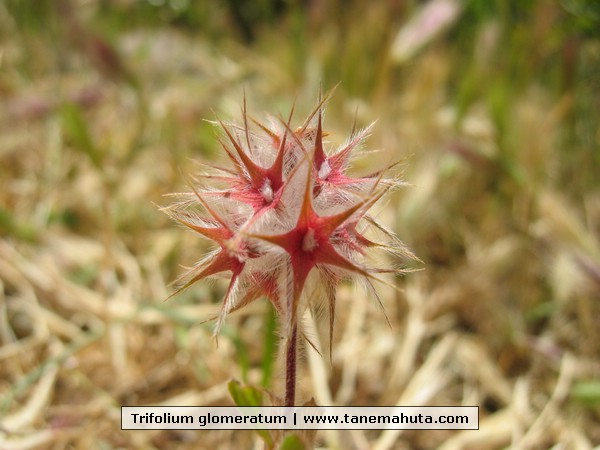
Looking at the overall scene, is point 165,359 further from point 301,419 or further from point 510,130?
point 510,130

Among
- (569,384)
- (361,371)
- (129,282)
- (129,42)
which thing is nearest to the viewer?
(569,384)

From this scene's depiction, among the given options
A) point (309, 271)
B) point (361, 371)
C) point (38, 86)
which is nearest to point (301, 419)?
point (309, 271)

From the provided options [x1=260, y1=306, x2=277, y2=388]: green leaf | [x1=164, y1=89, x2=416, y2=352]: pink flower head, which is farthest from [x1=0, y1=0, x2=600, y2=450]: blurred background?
[x1=164, y1=89, x2=416, y2=352]: pink flower head

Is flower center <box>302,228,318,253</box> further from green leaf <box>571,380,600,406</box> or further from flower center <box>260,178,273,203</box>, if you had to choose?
green leaf <box>571,380,600,406</box>

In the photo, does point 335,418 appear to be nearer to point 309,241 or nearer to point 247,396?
point 247,396

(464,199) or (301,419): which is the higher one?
(464,199)

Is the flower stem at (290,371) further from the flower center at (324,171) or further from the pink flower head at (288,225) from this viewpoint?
the flower center at (324,171)

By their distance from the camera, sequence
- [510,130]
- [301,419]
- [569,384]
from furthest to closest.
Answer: [510,130] → [569,384] → [301,419]
